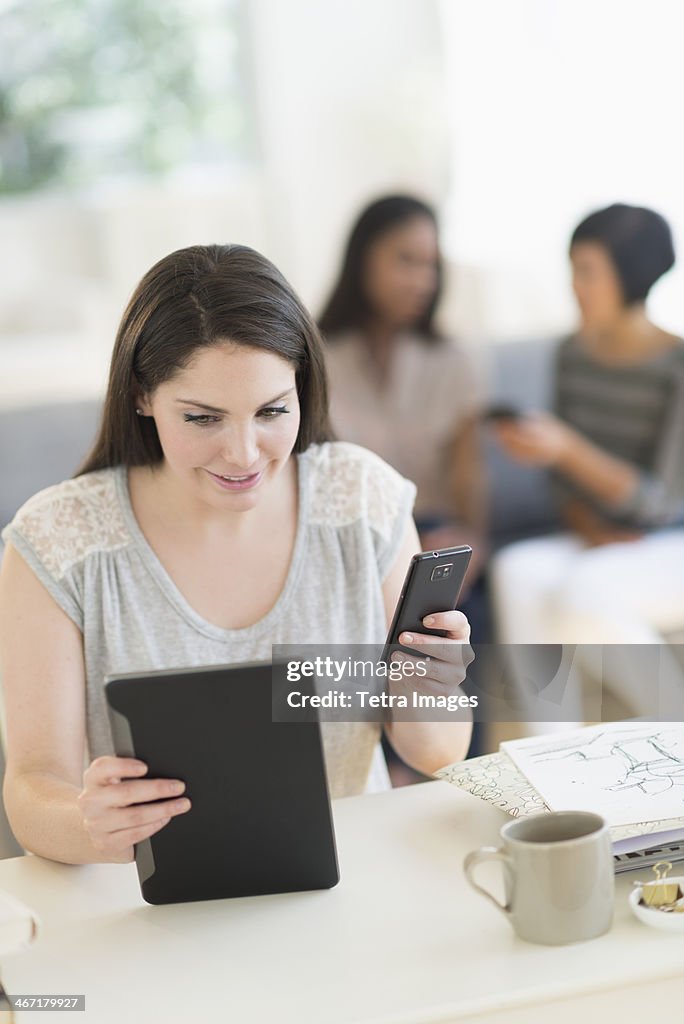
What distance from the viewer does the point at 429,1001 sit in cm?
69

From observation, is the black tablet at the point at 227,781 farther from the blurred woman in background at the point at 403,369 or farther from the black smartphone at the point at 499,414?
the black smartphone at the point at 499,414

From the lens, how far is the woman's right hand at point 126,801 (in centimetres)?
80

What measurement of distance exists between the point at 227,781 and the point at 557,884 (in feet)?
0.73

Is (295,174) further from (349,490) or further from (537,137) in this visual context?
(349,490)

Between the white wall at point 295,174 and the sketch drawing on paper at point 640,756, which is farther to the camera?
the white wall at point 295,174

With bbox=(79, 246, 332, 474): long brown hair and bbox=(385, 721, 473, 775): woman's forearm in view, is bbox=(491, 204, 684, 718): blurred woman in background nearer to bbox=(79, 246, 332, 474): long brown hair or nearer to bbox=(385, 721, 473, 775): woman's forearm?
bbox=(385, 721, 473, 775): woman's forearm

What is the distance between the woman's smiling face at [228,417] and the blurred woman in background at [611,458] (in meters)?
1.26

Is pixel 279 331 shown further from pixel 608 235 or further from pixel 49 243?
pixel 49 243

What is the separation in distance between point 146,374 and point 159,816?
1.32 ft

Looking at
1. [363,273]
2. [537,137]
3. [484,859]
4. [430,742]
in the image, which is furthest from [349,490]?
[537,137]

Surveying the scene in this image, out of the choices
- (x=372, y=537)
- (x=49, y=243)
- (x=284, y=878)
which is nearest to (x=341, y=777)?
(x=372, y=537)

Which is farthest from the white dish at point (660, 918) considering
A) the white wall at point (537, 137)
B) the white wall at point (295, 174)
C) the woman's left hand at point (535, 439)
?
the white wall at point (295, 174)

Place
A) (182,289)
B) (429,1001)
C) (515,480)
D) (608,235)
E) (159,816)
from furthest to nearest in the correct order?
(515,480) → (608,235) → (182,289) → (159,816) → (429,1001)

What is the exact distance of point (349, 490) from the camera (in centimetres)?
120
